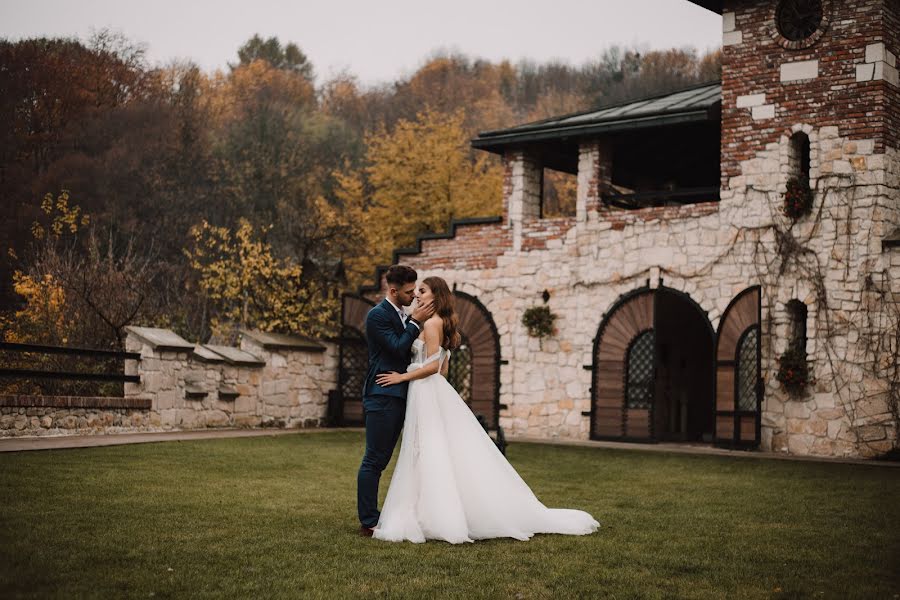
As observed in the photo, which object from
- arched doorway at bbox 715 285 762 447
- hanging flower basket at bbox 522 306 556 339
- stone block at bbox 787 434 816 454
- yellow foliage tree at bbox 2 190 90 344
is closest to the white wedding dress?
arched doorway at bbox 715 285 762 447

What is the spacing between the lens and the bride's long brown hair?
7.64m

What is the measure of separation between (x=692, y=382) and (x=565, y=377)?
3.30 meters

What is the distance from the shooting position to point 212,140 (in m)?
41.5

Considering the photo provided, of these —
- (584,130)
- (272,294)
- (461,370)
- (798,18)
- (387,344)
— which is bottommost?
(461,370)

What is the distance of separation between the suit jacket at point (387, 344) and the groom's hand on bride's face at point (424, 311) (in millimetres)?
82

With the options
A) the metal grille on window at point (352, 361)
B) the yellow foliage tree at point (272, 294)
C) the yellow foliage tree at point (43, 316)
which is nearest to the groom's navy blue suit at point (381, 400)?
the metal grille on window at point (352, 361)

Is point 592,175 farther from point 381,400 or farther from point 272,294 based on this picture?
point 381,400

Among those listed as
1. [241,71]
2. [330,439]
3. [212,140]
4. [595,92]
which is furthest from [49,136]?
[595,92]

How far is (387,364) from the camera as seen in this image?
764 centimetres

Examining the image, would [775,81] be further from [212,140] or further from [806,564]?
[212,140]

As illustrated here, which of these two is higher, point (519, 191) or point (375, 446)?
point (519, 191)

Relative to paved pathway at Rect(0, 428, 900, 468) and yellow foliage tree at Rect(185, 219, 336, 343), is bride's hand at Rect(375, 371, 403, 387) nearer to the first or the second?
paved pathway at Rect(0, 428, 900, 468)

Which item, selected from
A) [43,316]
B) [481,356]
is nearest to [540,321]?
[481,356]

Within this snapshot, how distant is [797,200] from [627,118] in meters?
3.30
